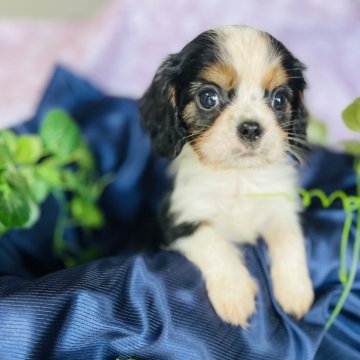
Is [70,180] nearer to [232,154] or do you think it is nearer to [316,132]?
[232,154]

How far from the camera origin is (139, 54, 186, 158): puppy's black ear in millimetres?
1444

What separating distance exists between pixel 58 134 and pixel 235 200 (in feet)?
2.09

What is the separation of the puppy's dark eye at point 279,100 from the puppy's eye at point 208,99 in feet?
0.47

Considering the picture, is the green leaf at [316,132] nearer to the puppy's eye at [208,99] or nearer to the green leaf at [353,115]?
the green leaf at [353,115]

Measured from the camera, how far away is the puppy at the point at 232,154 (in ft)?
4.34

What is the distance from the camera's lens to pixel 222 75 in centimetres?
134

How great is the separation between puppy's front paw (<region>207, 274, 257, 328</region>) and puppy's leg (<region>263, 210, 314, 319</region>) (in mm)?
79

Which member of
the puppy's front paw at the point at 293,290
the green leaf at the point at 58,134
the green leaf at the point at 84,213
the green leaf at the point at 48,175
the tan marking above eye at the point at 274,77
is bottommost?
the green leaf at the point at 84,213

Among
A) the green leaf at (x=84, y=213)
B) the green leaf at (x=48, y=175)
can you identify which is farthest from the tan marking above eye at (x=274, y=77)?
the green leaf at (x=84, y=213)

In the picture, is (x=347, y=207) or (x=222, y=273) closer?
(x=222, y=273)

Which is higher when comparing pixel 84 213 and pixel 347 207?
pixel 347 207

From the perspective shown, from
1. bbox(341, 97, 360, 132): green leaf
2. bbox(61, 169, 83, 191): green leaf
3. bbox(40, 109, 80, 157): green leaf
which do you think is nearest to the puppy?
bbox(341, 97, 360, 132): green leaf

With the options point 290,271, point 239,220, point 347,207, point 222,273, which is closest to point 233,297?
point 222,273

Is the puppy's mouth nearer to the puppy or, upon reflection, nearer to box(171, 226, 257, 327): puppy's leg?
the puppy
